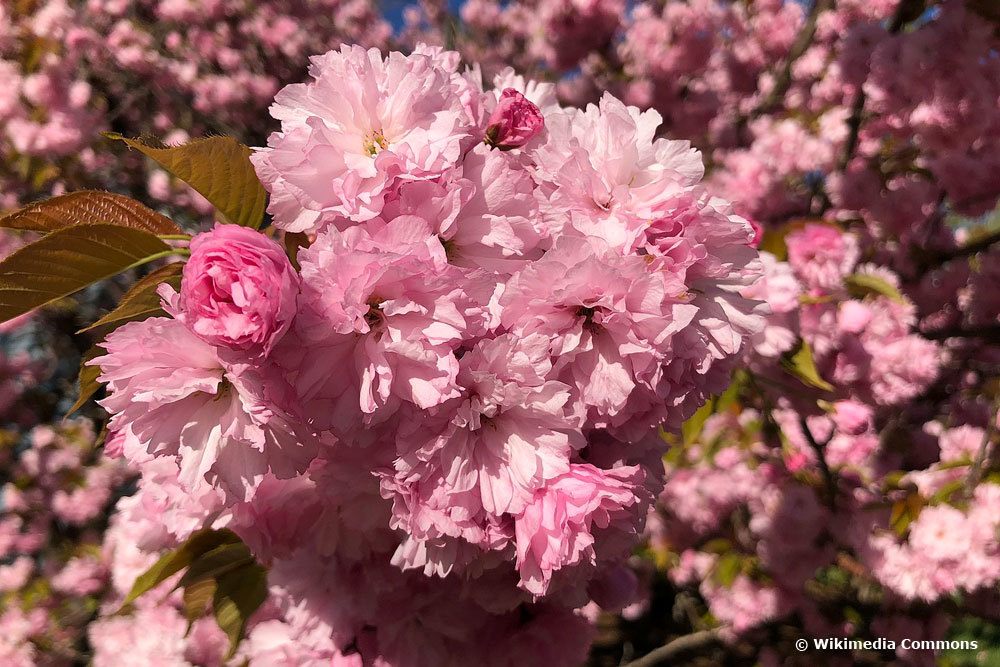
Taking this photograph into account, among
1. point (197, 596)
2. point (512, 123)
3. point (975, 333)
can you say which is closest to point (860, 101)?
point (975, 333)

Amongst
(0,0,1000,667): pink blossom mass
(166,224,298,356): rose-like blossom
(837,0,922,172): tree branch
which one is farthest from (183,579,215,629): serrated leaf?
(837,0,922,172): tree branch

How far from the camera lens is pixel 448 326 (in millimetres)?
648

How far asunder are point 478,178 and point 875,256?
2.23m

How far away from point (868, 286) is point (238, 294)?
1705mm

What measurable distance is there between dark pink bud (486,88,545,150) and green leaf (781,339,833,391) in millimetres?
880

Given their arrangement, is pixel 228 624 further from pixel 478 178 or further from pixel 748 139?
pixel 748 139

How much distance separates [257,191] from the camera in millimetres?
766

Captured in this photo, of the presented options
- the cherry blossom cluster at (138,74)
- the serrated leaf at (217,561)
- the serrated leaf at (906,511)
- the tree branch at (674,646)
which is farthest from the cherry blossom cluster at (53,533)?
the serrated leaf at (906,511)

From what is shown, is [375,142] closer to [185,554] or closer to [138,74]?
[185,554]

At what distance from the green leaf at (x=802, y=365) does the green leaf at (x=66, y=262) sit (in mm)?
1231

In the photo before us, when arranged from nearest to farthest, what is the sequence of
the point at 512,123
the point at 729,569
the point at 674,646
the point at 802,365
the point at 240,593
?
the point at 512,123 < the point at 240,593 < the point at 802,365 < the point at 729,569 < the point at 674,646

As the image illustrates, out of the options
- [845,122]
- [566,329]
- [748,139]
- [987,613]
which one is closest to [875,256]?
[845,122]

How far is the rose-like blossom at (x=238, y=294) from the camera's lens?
56 cm

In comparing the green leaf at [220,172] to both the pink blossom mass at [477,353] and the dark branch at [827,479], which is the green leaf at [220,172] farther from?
the dark branch at [827,479]
